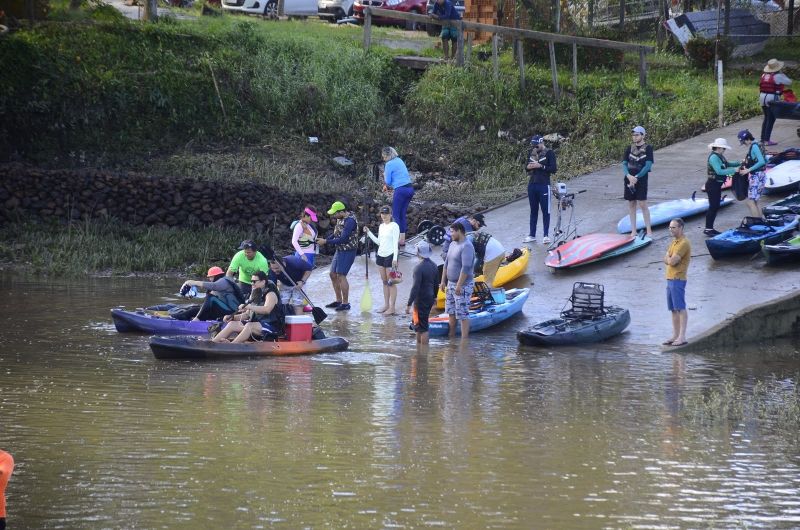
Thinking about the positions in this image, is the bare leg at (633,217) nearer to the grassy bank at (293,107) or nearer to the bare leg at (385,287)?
the bare leg at (385,287)

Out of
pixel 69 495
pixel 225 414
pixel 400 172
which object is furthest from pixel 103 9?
pixel 69 495

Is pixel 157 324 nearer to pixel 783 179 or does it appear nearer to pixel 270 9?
pixel 783 179

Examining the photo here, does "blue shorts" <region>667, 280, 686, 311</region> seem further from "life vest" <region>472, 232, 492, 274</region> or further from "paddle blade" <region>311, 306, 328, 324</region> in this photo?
"paddle blade" <region>311, 306, 328, 324</region>

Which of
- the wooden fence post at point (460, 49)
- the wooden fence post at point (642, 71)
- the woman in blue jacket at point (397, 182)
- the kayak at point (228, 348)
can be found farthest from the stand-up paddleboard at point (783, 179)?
the wooden fence post at point (460, 49)

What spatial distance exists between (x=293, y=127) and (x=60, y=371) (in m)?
15.9

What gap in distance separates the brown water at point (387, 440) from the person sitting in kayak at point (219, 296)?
0.95 metres

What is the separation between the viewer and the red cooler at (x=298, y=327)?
1543 cm

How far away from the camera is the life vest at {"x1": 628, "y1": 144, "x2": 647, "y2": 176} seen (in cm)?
1898

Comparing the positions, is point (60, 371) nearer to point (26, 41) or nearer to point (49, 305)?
point (49, 305)

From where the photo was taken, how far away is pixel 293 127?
29.0 m

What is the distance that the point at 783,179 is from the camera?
72.6 feet

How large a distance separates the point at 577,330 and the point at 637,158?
4.23 metres

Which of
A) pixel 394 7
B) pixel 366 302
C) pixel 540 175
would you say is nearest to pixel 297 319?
pixel 366 302

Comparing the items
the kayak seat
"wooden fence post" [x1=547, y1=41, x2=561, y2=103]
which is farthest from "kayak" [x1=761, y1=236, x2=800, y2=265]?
"wooden fence post" [x1=547, y1=41, x2=561, y2=103]
